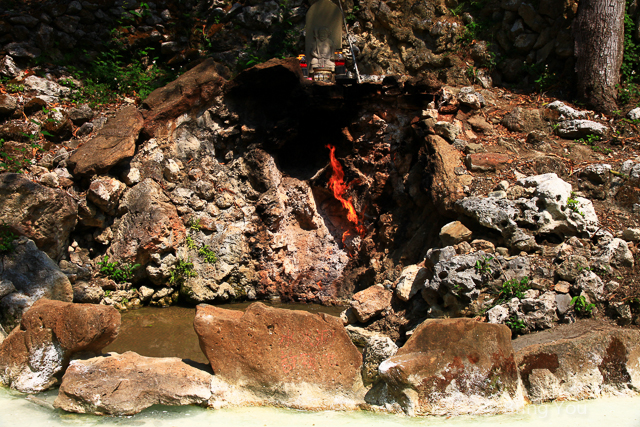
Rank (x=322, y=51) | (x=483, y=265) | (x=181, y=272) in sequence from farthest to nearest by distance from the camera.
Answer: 1. (x=322, y=51)
2. (x=181, y=272)
3. (x=483, y=265)

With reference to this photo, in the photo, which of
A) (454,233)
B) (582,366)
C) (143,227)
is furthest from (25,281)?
(582,366)

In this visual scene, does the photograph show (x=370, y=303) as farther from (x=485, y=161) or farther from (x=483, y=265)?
(x=485, y=161)

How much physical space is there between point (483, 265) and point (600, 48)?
178 inches

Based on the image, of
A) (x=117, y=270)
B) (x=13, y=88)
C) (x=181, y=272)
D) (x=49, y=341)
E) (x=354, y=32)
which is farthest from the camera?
(x=354, y=32)

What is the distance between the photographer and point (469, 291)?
14.7ft

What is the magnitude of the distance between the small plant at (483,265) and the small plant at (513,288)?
0.71 ft

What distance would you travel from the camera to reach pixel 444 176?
575cm

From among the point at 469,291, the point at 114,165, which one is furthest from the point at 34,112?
the point at 469,291

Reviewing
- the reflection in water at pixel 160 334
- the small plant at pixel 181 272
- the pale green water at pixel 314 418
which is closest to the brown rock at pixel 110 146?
the small plant at pixel 181 272

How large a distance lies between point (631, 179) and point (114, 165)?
6.80m

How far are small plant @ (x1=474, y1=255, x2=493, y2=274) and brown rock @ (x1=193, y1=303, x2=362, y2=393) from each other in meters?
1.76

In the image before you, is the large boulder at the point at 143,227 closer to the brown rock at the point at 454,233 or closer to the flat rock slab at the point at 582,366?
the brown rock at the point at 454,233

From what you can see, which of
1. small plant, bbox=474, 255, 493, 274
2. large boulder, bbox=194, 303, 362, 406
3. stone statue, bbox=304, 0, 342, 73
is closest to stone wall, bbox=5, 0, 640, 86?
stone statue, bbox=304, 0, 342, 73

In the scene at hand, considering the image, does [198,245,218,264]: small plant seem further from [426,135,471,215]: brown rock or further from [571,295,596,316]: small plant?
[571,295,596,316]: small plant
